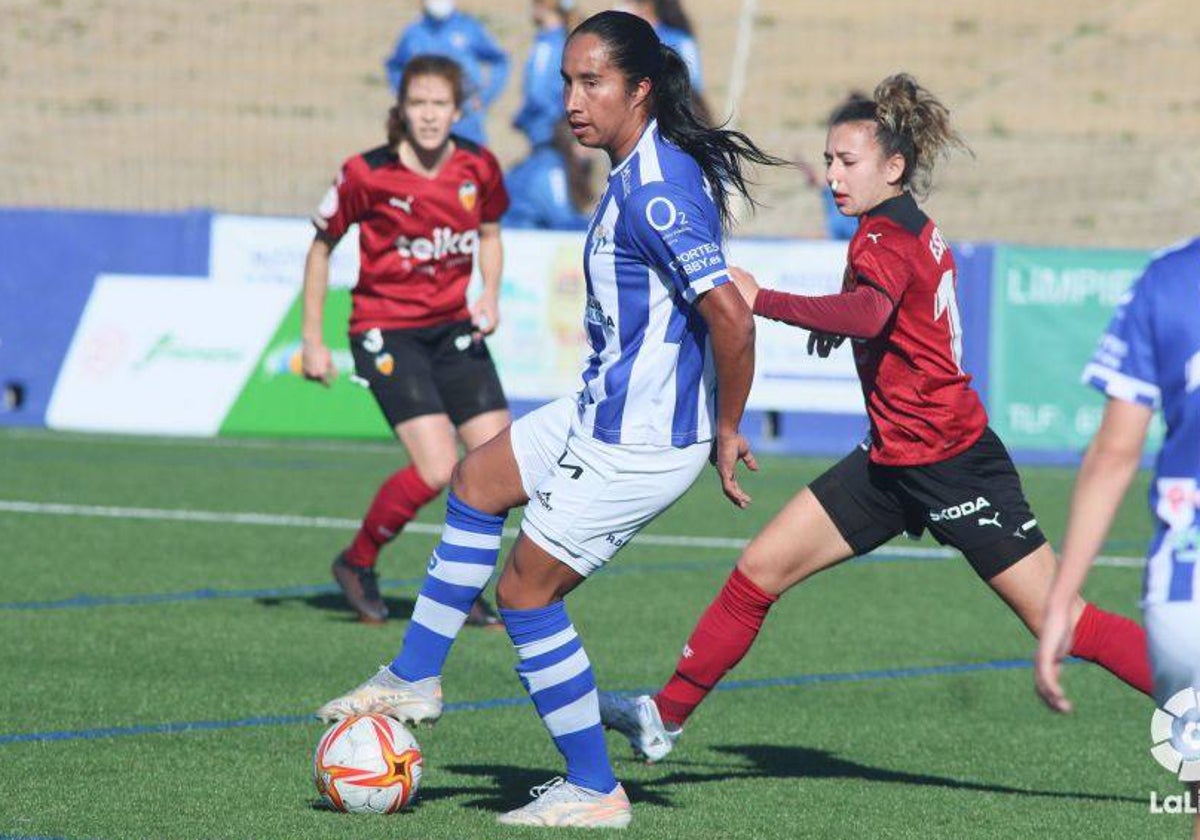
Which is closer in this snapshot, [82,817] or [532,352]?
→ [82,817]

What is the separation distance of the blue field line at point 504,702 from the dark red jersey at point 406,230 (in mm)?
2135

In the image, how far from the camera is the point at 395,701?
566cm

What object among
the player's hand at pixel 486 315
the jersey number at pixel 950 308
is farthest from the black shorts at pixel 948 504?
the player's hand at pixel 486 315

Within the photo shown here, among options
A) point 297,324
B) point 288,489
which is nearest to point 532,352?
point 297,324

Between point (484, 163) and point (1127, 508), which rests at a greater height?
point (484, 163)

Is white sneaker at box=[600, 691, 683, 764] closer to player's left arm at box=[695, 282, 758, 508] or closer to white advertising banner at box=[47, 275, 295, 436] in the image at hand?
player's left arm at box=[695, 282, 758, 508]

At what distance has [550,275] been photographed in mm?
15328

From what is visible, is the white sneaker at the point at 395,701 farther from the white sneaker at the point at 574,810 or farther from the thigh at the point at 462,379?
the thigh at the point at 462,379

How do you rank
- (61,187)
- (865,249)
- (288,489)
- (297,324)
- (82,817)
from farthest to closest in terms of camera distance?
(61,187) < (297,324) < (288,489) < (865,249) < (82,817)

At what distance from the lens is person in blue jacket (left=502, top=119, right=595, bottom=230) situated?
16.9 meters

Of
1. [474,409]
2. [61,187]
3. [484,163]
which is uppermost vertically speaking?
[484,163]

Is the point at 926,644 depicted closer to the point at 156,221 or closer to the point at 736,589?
the point at 736,589

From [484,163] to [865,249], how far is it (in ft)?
11.5

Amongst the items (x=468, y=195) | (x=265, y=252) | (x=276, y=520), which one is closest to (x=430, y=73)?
(x=468, y=195)
